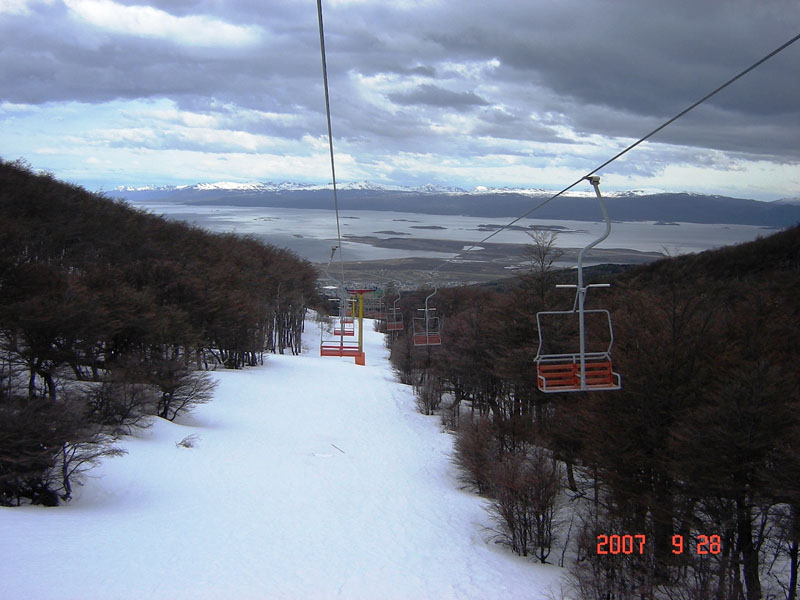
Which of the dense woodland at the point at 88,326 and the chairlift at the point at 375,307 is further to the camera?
the chairlift at the point at 375,307

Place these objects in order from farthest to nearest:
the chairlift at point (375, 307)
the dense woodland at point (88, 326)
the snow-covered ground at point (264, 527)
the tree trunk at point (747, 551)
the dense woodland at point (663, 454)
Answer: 1. the chairlift at point (375, 307)
2. the dense woodland at point (88, 326)
3. the tree trunk at point (747, 551)
4. the dense woodland at point (663, 454)
5. the snow-covered ground at point (264, 527)

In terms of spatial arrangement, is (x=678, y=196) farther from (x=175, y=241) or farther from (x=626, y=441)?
(x=626, y=441)

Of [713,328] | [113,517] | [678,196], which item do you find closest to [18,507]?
[113,517]

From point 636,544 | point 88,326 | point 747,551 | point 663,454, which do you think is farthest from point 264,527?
point 88,326

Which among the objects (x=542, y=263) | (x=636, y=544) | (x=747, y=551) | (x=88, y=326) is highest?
(x=542, y=263)

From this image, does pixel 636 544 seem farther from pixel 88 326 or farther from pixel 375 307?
pixel 375 307

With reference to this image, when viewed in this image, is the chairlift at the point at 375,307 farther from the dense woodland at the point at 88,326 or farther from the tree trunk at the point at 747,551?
the tree trunk at the point at 747,551

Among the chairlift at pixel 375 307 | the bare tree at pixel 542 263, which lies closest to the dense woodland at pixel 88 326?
the chairlift at pixel 375 307
